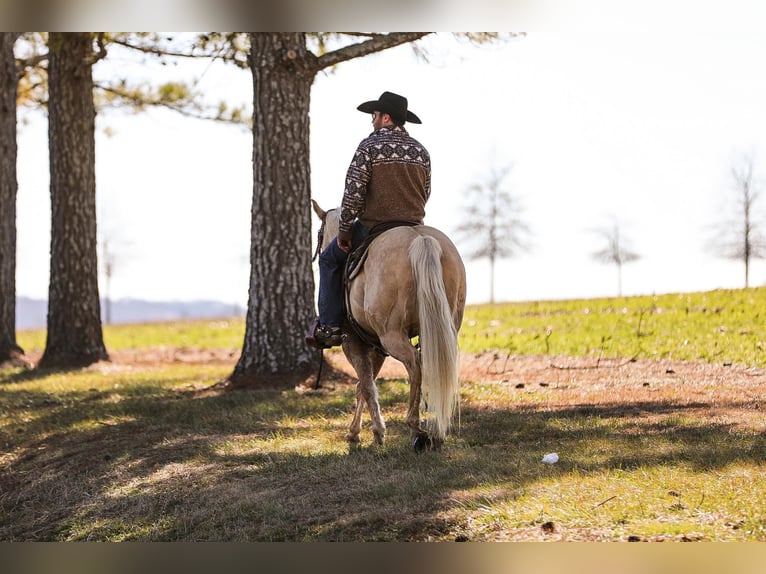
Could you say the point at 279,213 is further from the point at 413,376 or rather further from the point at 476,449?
the point at 476,449

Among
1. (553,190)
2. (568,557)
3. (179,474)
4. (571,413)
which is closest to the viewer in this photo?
(568,557)

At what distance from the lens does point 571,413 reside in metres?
6.16

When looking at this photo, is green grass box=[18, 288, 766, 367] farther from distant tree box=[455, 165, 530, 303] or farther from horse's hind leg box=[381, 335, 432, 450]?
horse's hind leg box=[381, 335, 432, 450]

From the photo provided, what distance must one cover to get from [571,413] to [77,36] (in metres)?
7.99

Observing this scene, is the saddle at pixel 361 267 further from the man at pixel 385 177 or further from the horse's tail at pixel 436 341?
the horse's tail at pixel 436 341

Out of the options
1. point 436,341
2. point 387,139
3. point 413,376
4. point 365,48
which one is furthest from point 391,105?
point 365,48

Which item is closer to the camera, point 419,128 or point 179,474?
point 179,474

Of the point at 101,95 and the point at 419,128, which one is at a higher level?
the point at 101,95

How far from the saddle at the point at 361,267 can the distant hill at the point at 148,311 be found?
1541cm

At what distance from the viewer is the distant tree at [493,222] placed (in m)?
12.9

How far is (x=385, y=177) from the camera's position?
5.54 meters

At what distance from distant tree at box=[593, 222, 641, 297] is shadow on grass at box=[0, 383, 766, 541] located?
214cm
